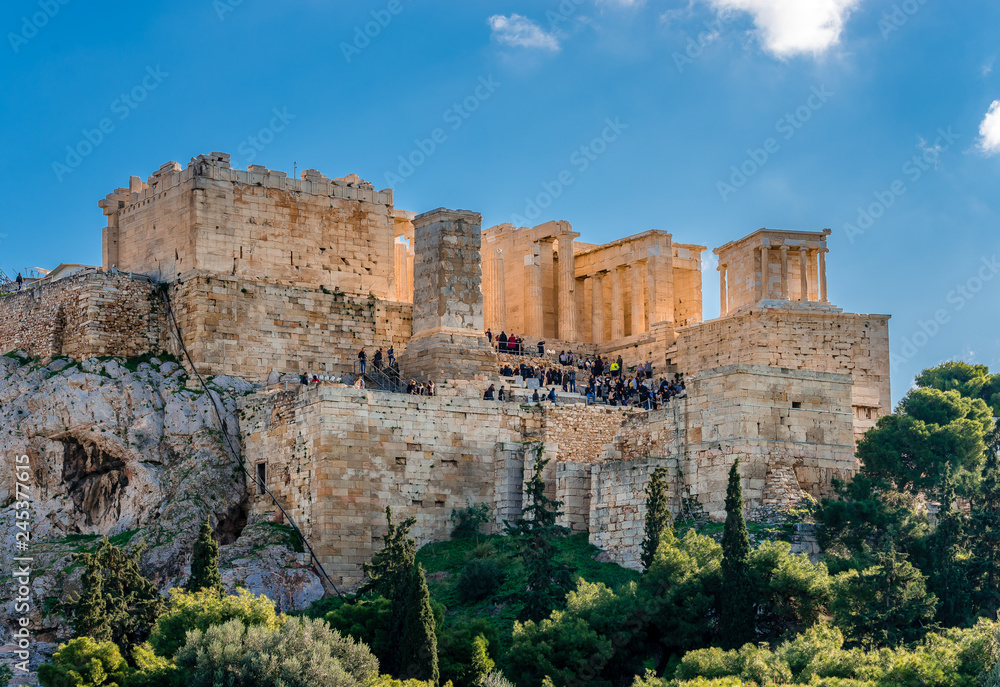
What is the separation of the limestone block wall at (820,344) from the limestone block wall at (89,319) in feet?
55.1

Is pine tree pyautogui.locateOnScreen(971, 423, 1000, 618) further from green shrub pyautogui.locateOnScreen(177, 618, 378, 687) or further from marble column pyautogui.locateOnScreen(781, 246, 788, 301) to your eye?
marble column pyautogui.locateOnScreen(781, 246, 788, 301)

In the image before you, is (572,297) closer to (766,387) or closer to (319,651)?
(766,387)

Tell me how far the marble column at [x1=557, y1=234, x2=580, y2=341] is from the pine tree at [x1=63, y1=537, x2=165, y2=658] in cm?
2318

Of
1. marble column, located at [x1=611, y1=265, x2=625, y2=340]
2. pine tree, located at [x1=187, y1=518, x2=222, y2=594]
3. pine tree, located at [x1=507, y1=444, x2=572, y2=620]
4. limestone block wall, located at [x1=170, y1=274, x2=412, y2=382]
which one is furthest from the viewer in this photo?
marble column, located at [x1=611, y1=265, x2=625, y2=340]

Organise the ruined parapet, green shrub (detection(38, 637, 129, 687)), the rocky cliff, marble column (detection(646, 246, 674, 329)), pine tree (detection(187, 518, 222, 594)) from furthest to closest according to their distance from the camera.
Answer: marble column (detection(646, 246, 674, 329))
the ruined parapet
the rocky cliff
pine tree (detection(187, 518, 222, 594))
green shrub (detection(38, 637, 129, 687))

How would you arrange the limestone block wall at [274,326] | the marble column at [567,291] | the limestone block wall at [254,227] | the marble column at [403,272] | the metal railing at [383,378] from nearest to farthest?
the limestone block wall at [274,326] → the metal railing at [383,378] → the limestone block wall at [254,227] → the marble column at [403,272] → the marble column at [567,291]

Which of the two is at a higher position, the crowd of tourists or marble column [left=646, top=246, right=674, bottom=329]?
marble column [left=646, top=246, right=674, bottom=329]

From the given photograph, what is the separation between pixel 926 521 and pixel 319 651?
14244 mm

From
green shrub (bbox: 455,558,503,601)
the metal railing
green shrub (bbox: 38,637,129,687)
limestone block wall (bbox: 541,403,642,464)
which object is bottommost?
green shrub (bbox: 38,637,129,687)

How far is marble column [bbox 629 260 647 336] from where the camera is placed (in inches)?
2345

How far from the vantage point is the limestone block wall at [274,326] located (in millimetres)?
48719

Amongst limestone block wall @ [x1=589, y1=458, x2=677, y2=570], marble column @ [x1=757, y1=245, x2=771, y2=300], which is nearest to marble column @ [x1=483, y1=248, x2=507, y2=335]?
marble column @ [x1=757, y1=245, x2=771, y2=300]

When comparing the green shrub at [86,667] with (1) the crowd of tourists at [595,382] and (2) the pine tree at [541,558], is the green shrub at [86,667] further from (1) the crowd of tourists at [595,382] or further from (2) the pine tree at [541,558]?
(1) the crowd of tourists at [595,382]

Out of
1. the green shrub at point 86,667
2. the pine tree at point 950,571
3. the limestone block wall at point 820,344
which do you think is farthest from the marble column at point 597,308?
the green shrub at point 86,667
